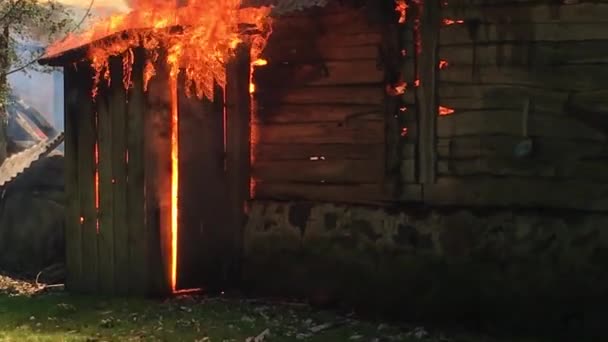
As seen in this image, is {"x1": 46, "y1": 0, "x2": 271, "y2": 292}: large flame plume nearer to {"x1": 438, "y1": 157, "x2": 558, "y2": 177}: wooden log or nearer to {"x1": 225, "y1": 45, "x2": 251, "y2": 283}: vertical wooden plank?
{"x1": 225, "y1": 45, "x2": 251, "y2": 283}: vertical wooden plank

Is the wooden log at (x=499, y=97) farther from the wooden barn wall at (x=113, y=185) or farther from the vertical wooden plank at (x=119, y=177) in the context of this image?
the vertical wooden plank at (x=119, y=177)

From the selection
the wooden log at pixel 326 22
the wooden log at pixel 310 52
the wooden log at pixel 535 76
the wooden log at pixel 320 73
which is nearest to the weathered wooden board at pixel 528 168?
the wooden log at pixel 535 76

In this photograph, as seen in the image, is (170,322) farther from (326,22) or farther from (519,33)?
(519,33)

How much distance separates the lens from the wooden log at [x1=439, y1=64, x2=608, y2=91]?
6.38 metres

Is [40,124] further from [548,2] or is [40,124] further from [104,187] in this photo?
[548,2]

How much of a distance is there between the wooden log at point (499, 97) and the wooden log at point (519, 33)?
415 mm

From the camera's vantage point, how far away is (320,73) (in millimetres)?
7891

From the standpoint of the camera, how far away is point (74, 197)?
8852 millimetres

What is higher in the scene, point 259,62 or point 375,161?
point 259,62

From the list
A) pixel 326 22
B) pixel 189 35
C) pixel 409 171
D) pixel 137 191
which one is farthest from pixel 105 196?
pixel 409 171

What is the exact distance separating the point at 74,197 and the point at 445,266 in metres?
4.38

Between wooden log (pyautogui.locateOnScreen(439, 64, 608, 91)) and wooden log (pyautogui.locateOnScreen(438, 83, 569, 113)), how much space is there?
0.04 metres

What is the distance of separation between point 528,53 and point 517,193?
1204 millimetres

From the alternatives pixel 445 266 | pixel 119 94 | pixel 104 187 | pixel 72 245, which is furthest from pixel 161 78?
pixel 445 266
